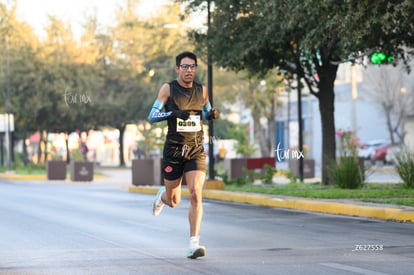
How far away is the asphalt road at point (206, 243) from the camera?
9.71 metres

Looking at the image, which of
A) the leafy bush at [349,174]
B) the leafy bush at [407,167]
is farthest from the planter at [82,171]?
the leafy bush at [407,167]

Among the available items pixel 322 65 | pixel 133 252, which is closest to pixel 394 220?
pixel 133 252

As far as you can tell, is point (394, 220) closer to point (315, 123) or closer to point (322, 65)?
point (322, 65)

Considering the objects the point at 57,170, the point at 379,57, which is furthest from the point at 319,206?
the point at 57,170

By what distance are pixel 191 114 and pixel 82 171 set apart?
32313 mm

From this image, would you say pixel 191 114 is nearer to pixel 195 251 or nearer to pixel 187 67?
pixel 187 67

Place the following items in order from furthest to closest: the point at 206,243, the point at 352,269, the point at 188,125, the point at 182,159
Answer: the point at 206,243, the point at 182,159, the point at 188,125, the point at 352,269

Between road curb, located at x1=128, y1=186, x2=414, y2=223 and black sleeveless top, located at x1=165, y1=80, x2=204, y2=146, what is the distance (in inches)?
247

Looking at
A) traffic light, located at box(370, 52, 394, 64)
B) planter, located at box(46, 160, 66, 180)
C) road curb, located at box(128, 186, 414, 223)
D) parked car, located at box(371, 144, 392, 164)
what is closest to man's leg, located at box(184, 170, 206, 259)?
road curb, located at box(128, 186, 414, 223)

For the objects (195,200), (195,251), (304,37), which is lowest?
(195,251)

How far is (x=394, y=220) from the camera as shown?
16172 millimetres

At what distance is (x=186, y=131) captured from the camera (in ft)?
34.3

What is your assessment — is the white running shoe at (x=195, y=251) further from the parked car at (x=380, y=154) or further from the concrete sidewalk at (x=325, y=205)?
the parked car at (x=380, y=154)

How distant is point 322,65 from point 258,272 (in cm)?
1815
